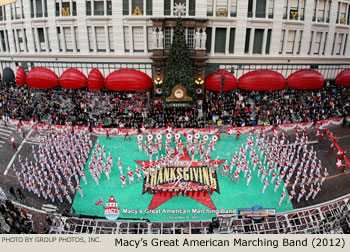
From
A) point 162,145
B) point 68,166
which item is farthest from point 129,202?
point 162,145

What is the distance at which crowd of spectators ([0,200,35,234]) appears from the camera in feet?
45.4

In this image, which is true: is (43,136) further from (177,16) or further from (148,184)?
(177,16)

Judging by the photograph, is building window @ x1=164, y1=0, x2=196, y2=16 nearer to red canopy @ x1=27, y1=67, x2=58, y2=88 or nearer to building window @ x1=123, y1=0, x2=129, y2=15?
building window @ x1=123, y1=0, x2=129, y2=15

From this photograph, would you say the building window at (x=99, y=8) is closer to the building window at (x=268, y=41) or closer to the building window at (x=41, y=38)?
the building window at (x=41, y=38)

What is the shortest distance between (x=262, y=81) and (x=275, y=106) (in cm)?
355

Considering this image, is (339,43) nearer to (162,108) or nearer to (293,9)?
(293,9)

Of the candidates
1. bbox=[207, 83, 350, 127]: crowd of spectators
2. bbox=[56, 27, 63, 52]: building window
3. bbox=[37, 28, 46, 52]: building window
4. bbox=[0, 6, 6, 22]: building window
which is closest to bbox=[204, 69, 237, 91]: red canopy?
bbox=[207, 83, 350, 127]: crowd of spectators

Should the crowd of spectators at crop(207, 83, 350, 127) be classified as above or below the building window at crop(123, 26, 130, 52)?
below

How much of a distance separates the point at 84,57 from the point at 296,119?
24.9 metres

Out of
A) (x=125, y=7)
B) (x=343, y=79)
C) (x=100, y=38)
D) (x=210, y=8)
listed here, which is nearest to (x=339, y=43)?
(x=343, y=79)

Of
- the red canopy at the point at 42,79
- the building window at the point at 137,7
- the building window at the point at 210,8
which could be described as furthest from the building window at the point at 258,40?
the red canopy at the point at 42,79

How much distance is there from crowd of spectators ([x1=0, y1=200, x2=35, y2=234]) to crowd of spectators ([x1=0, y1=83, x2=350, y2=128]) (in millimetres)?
10950

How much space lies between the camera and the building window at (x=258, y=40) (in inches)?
1164

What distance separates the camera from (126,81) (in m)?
26.8
